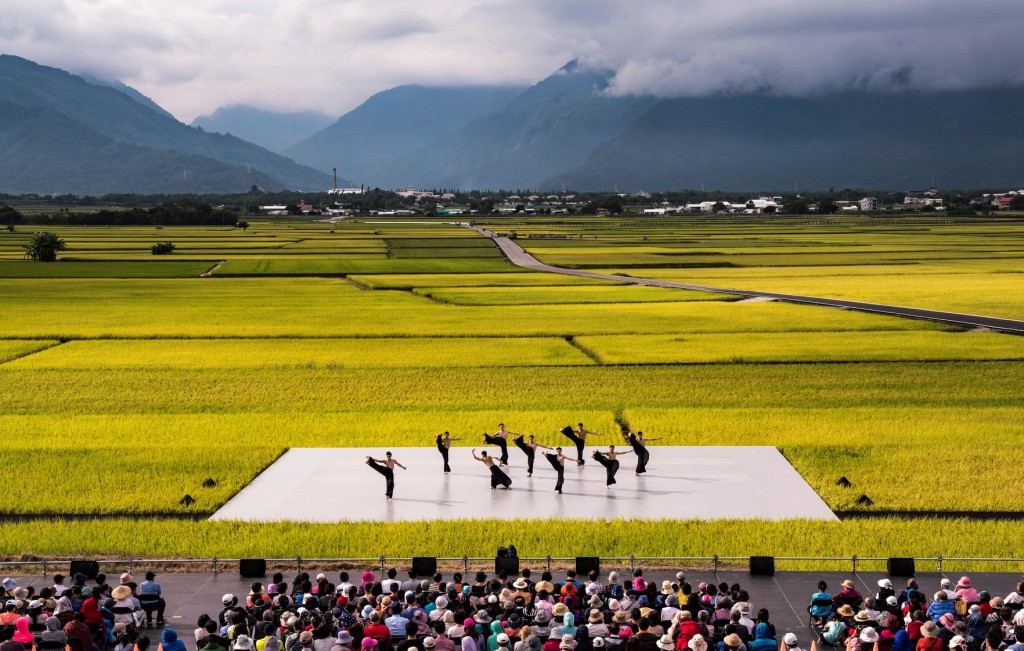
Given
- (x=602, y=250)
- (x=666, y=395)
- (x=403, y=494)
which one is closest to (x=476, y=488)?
(x=403, y=494)

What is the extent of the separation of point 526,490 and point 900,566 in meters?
10.5

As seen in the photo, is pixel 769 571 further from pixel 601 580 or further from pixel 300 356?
pixel 300 356

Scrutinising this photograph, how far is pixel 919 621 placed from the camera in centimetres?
1502

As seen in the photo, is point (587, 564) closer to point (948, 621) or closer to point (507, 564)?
point (507, 564)

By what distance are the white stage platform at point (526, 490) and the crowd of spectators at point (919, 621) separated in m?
7.38

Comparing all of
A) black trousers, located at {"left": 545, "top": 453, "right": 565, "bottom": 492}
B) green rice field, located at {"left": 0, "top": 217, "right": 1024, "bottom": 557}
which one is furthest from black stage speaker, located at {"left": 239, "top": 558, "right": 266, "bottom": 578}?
black trousers, located at {"left": 545, "top": 453, "right": 565, "bottom": 492}

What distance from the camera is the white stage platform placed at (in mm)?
24625

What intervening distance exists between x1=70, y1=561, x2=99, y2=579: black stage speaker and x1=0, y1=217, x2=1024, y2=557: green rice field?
8.77ft

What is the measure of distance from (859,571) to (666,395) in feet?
64.1

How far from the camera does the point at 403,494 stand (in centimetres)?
2630

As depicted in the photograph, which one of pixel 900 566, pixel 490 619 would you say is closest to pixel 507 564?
pixel 490 619

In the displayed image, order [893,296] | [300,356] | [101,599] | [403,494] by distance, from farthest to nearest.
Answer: [893,296]
[300,356]
[403,494]
[101,599]

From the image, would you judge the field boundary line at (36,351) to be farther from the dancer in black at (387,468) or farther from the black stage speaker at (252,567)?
the black stage speaker at (252,567)

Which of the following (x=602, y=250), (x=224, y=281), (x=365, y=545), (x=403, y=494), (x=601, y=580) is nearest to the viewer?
(x=601, y=580)
